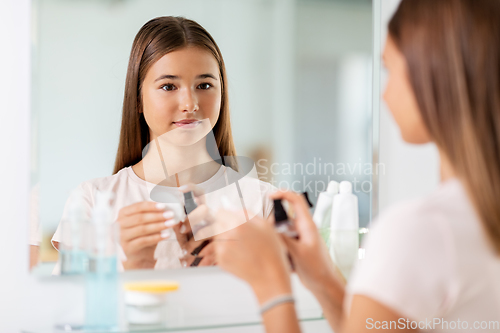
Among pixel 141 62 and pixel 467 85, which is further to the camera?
pixel 141 62

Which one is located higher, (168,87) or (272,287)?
(168,87)

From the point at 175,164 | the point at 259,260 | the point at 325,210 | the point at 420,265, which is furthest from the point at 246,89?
the point at 420,265

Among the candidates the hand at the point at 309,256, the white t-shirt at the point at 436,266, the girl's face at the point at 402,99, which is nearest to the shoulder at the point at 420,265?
the white t-shirt at the point at 436,266

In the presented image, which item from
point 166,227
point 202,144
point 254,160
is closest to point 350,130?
point 254,160

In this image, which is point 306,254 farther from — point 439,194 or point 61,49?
point 61,49

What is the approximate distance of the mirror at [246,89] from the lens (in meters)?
0.86

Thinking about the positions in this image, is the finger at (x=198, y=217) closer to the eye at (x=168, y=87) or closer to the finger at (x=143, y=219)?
the finger at (x=143, y=219)

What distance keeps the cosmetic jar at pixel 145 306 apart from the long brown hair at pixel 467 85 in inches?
21.9

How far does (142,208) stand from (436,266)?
0.57 m

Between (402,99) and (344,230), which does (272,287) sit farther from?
(344,230)

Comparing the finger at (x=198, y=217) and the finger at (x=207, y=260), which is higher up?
the finger at (x=198, y=217)

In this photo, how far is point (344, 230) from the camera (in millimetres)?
1054

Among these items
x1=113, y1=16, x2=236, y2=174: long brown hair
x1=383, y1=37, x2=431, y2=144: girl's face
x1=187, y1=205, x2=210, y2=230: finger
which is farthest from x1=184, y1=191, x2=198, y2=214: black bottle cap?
x1=383, y1=37, x2=431, y2=144: girl's face

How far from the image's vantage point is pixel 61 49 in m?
0.86
